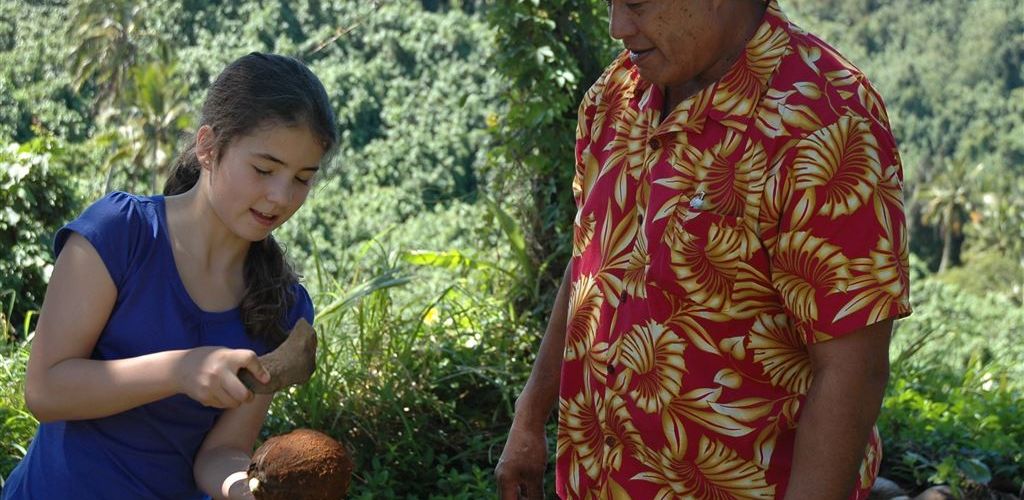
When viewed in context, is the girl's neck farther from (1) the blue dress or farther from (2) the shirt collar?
(2) the shirt collar

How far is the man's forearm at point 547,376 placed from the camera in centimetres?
241

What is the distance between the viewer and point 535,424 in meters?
2.41

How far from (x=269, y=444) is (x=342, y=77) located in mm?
25662

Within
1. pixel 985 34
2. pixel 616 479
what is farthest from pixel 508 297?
pixel 985 34

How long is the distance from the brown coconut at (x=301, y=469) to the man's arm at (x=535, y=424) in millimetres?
657

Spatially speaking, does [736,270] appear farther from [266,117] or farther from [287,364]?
[266,117]

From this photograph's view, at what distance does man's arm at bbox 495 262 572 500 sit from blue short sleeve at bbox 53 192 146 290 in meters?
0.80

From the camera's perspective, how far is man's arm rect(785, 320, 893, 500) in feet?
5.95

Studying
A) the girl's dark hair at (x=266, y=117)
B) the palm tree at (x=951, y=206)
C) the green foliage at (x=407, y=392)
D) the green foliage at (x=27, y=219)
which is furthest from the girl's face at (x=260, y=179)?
the palm tree at (x=951, y=206)

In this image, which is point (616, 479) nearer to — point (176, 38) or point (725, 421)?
point (725, 421)

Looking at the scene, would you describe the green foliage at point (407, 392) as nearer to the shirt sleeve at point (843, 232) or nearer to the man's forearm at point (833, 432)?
the man's forearm at point (833, 432)

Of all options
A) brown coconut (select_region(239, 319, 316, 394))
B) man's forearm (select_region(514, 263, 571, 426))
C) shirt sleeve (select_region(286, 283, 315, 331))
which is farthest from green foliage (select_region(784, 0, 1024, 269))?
brown coconut (select_region(239, 319, 316, 394))

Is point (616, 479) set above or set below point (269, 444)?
below

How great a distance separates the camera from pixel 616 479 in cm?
208
